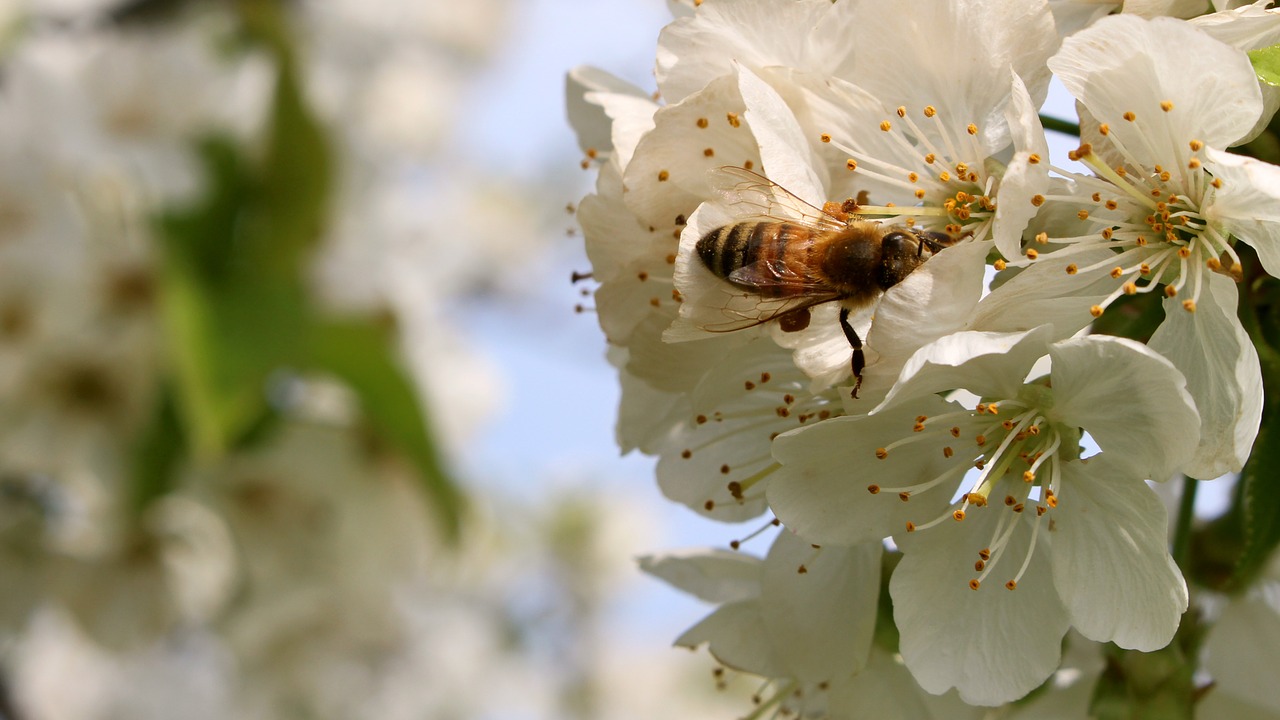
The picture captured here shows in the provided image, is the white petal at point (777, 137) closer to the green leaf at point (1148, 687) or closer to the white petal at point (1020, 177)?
the white petal at point (1020, 177)

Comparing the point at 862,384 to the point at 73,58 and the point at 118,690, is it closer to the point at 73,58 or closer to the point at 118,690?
the point at 73,58

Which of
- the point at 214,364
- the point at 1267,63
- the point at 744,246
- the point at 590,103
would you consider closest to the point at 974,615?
the point at 744,246

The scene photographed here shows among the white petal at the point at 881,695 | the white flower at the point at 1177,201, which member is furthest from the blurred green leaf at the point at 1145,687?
the white flower at the point at 1177,201

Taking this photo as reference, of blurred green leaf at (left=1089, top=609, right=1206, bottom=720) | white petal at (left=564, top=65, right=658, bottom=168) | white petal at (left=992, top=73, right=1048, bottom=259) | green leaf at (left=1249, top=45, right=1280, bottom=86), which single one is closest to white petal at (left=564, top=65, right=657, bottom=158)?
white petal at (left=564, top=65, right=658, bottom=168)

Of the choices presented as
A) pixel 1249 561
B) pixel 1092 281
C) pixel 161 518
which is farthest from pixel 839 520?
pixel 161 518

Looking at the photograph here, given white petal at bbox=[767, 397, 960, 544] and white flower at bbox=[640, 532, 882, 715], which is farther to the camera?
white flower at bbox=[640, 532, 882, 715]

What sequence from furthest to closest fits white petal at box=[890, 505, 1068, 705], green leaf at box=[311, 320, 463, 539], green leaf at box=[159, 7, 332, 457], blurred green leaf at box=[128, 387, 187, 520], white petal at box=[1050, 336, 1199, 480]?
1. green leaf at box=[311, 320, 463, 539]
2. blurred green leaf at box=[128, 387, 187, 520]
3. green leaf at box=[159, 7, 332, 457]
4. white petal at box=[890, 505, 1068, 705]
5. white petal at box=[1050, 336, 1199, 480]

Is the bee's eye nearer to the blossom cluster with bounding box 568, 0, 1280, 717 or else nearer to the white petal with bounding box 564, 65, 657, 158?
the blossom cluster with bounding box 568, 0, 1280, 717

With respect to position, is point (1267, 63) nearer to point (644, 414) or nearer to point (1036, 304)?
point (1036, 304)
